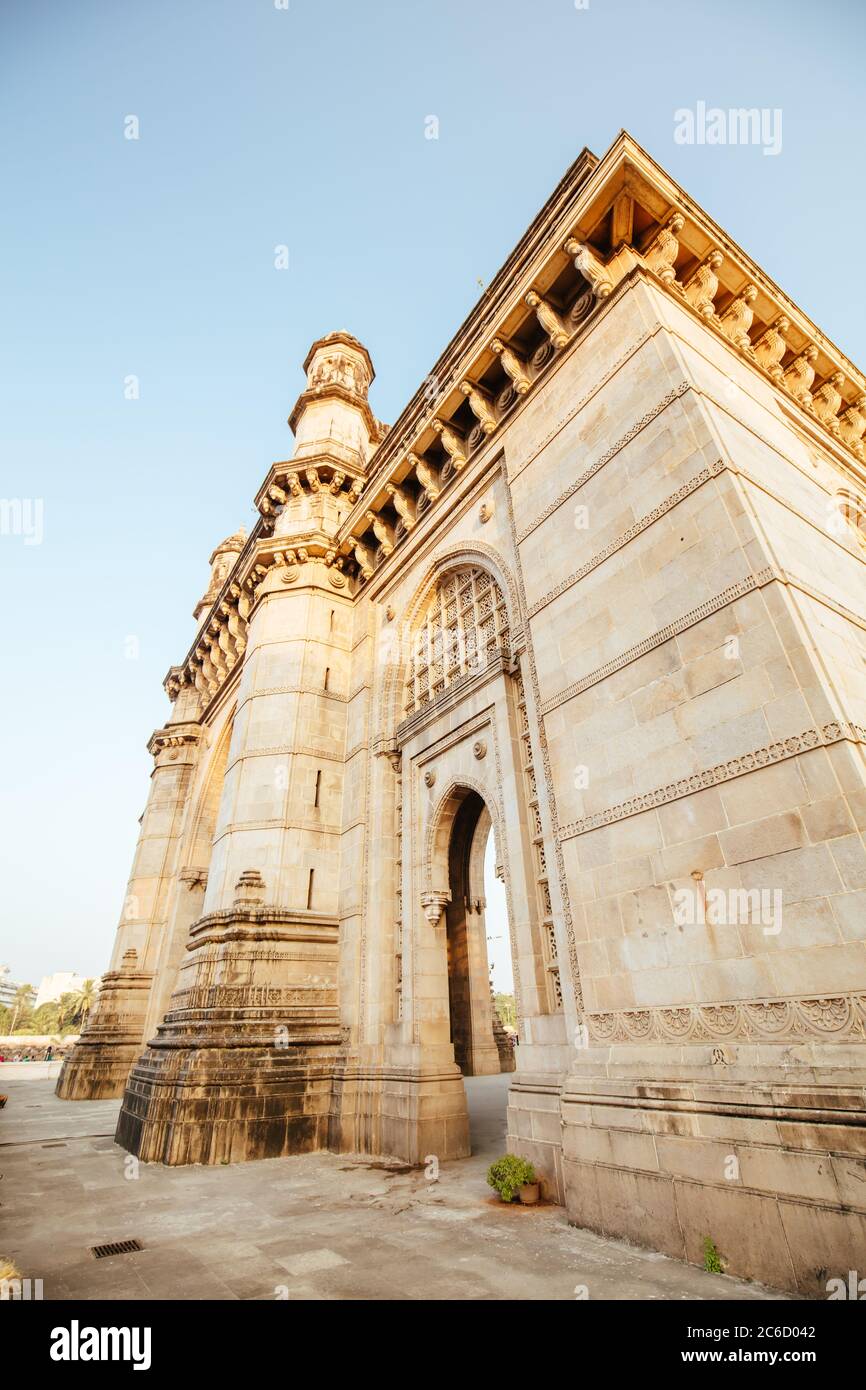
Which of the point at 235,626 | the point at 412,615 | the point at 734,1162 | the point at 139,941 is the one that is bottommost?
the point at 734,1162

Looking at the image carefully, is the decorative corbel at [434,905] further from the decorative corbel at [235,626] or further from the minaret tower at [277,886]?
the decorative corbel at [235,626]

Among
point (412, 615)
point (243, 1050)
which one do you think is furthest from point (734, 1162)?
point (412, 615)

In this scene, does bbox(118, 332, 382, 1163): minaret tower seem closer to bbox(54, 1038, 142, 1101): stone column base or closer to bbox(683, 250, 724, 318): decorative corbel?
bbox(54, 1038, 142, 1101): stone column base

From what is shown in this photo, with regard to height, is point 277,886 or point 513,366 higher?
point 513,366

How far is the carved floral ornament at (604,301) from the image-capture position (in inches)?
338

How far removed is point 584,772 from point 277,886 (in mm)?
6760

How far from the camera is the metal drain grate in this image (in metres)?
4.77

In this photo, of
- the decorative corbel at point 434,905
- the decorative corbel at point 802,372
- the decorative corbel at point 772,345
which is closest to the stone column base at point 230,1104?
the decorative corbel at point 434,905

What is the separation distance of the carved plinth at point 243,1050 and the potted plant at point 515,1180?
13.2ft

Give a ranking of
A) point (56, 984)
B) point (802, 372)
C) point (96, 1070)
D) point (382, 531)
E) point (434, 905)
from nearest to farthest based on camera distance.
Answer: point (434, 905)
point (802, 372)
point (382, 531)
point (96, 1070)
point (56, 984)

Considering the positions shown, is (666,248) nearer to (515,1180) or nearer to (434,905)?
(434,905)

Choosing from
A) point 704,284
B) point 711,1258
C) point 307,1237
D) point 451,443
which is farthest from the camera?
point 451,443

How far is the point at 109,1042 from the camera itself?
55.8 feet

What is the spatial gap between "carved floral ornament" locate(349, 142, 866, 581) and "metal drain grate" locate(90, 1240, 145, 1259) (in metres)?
11.1
